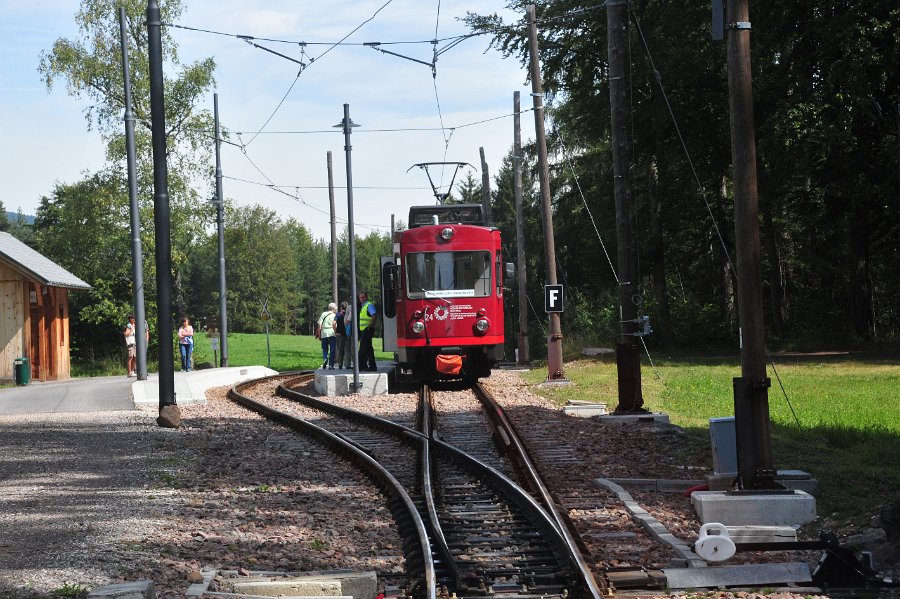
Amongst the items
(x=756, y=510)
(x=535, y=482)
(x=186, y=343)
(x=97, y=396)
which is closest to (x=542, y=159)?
(x=97, y=396)

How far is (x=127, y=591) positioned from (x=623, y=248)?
12.2m

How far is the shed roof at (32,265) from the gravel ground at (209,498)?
17329 mm

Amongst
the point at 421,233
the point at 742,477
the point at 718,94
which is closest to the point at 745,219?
the point at 742,477

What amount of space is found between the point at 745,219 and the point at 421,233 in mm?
12704

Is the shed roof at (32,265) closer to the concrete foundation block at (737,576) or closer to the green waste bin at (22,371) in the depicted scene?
the green waste bin at (22,371)

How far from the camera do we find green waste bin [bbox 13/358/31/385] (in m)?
33.4

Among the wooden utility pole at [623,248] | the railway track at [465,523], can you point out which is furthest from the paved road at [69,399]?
the wooden utility pole at [623,248]

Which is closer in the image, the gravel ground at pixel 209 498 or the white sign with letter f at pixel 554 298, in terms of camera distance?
the gravel ground at pixel 209 498

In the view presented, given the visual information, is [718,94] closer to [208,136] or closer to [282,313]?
[208,136]

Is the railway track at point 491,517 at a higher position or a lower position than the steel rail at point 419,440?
lower

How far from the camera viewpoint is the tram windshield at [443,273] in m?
22.0

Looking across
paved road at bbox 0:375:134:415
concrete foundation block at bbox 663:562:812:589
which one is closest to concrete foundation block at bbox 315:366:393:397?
paved road at bbox 0:375:134:415

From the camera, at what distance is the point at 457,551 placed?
7914 millimetres

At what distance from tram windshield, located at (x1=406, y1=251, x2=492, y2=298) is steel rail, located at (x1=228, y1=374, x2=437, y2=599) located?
3907 mm
